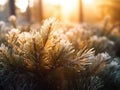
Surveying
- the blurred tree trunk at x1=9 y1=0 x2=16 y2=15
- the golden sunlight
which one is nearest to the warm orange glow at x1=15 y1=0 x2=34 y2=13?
the blurred tree trunk at x1=9 y1=0 x2=16 y2=15

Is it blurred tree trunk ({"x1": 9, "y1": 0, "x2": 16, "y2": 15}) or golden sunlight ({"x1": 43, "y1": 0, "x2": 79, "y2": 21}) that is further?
golden sunlight ({"x1": 43, "y1": 0, "x2": 79, "y2": 21})

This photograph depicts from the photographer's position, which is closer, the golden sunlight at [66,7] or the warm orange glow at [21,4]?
the warm orange glow at [21,4]

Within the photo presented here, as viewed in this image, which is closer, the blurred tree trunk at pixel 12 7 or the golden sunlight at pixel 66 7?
the blurred tree trunk at pixel 12 7

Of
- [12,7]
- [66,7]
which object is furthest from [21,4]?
[66,7]

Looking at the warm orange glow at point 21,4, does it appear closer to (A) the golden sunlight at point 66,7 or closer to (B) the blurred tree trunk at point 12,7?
(B) the blurred tree trunk at point 12,7

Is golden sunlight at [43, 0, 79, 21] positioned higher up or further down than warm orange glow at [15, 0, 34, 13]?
higher up

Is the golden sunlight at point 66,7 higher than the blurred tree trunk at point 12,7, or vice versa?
the golden sunlight at point 66,7

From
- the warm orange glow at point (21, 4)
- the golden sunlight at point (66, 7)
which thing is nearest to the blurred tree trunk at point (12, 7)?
the warm orange glow at point (21, 4)

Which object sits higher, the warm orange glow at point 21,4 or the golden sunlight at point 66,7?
the golden sunlight at point 66,7

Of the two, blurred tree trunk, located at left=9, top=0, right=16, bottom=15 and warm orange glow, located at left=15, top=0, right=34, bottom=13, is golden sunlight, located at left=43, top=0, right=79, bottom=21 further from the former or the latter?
blurred tree trunk, located at left=9, top=0, right=16, bottom=15

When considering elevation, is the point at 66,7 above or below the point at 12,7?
above

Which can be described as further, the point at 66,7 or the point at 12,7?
the point at 66,7

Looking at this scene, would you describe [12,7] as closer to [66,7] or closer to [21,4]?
[21,4]
